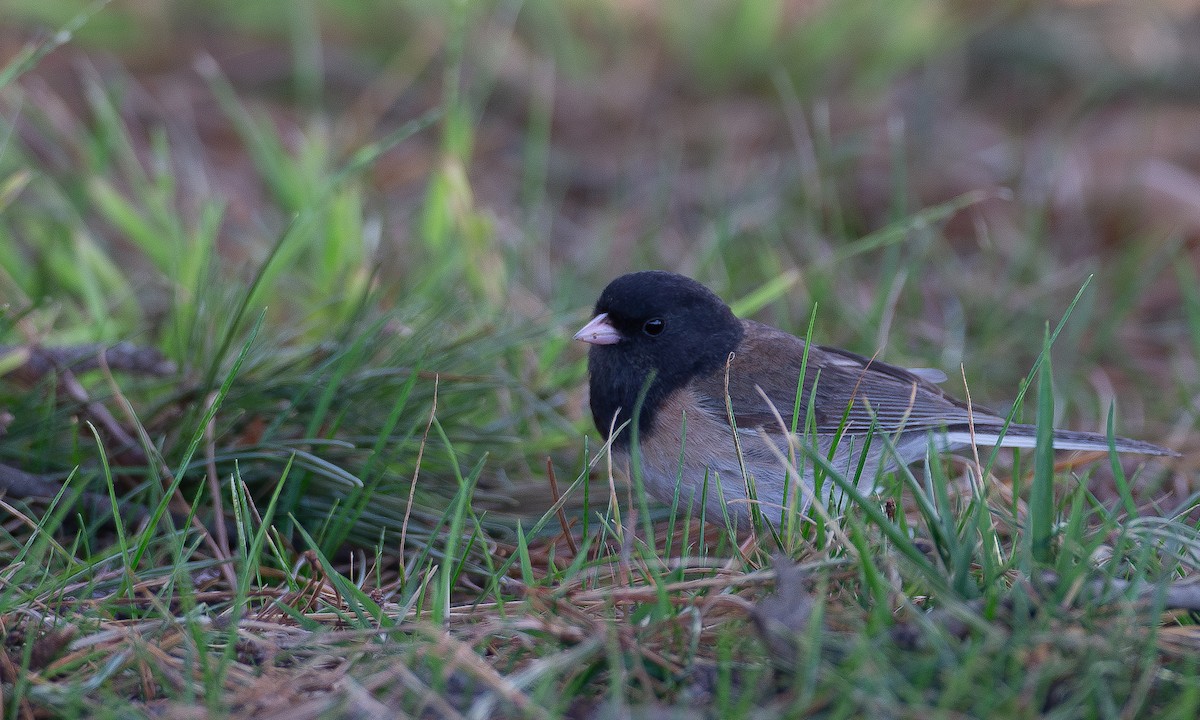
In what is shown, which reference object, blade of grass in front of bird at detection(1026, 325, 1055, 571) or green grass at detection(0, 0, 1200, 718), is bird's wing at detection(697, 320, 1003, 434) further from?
blade of grass in front of bird at detection(1026, 325, 1055, 571)

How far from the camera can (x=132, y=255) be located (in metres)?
4.10

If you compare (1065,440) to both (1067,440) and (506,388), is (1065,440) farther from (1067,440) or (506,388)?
(506,388)

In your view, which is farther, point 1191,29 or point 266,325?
point 1191,29

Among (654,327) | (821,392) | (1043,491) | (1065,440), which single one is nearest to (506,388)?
(654,327)

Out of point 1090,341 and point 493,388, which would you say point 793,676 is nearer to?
point 493,388

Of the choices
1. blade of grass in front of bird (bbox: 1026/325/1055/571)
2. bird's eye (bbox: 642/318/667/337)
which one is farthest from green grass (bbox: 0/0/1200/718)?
bird's eye (bbox: 642/318/667/337)

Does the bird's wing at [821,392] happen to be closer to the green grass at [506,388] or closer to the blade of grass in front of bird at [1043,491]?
the green grass at [506,388]

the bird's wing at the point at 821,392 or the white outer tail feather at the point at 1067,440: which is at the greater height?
the bird's wing at the point at 821,392

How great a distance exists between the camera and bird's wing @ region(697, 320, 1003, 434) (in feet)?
8.73

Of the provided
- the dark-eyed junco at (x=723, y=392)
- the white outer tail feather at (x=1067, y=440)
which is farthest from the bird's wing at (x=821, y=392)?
the white outer tail feather at (x=1067, y=440)

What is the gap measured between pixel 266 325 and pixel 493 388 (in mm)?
Result: 856

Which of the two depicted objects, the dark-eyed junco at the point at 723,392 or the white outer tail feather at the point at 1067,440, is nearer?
the white outer tail feather at the point at 1067,440

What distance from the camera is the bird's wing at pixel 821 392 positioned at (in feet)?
8.73

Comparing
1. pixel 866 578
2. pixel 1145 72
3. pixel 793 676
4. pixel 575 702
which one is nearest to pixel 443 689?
pixel 575 702
